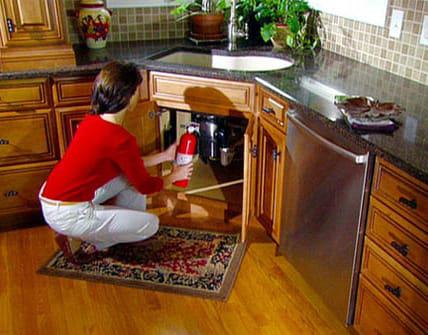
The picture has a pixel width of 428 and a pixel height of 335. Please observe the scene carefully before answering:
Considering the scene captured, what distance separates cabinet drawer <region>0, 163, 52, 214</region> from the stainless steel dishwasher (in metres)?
1.32

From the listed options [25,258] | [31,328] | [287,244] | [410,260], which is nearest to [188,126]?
[287,244]

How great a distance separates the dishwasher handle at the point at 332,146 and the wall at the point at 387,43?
0.63 metres

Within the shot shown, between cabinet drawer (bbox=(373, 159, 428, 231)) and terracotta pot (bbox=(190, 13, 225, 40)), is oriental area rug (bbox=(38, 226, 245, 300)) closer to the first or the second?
cabinet drawer (bbox=(373, 159, 428, 231))

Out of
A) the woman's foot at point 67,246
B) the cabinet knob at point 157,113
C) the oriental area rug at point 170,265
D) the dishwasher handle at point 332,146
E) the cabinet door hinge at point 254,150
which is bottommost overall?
the oriental area rug at point 170,265

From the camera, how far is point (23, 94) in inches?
101

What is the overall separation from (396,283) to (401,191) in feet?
1.04

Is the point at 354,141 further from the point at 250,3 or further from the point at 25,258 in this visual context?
the point at 25,258

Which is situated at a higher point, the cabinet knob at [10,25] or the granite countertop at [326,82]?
the cabinet knob at [10,25]

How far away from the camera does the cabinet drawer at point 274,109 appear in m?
2.25

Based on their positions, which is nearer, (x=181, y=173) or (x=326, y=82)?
(x=326, y=82)

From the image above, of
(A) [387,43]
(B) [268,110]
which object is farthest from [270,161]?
(A) [387,43]

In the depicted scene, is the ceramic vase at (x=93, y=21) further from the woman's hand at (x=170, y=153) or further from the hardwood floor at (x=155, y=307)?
the hardwood floor at (x=155, y=307)

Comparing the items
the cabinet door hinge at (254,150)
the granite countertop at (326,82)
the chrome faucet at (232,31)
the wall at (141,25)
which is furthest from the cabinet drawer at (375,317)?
the wall at (141,25)

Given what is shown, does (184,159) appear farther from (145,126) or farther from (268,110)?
(268,110)
